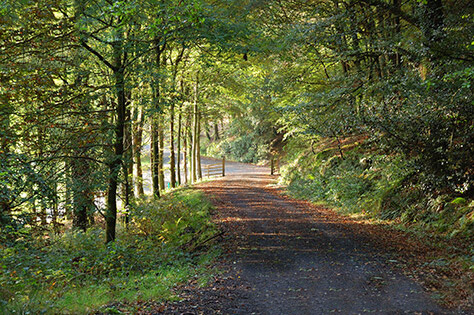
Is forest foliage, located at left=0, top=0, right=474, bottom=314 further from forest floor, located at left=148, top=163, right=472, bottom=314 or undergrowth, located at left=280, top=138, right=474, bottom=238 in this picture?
forest floor, located at left=148, top=163, right=472, bottom=314

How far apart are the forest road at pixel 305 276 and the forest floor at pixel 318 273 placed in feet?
0.04

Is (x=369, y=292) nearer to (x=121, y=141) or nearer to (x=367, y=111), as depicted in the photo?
(x=367, y=111)

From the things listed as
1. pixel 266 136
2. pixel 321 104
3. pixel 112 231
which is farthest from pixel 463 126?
pixel 266 136

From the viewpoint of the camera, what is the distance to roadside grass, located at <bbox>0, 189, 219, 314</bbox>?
5035 mm

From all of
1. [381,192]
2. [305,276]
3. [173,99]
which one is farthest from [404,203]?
[173,99]

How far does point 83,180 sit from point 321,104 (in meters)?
7.80

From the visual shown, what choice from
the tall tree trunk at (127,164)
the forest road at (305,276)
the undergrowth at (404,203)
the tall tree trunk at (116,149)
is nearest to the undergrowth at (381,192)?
the undergrowth at (404,203)

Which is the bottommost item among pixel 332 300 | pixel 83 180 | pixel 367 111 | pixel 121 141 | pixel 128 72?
pixel 332 300

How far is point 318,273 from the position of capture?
6.30 metres

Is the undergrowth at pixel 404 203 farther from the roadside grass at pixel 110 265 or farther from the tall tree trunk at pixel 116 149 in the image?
the tall tree trunk at pixel 116 149

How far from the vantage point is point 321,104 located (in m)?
12.0

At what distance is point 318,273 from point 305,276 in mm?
264

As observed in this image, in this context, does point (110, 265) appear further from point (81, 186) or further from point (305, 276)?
point (305, 276)

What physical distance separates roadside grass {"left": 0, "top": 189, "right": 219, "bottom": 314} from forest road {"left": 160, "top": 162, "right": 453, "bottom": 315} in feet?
1.87
